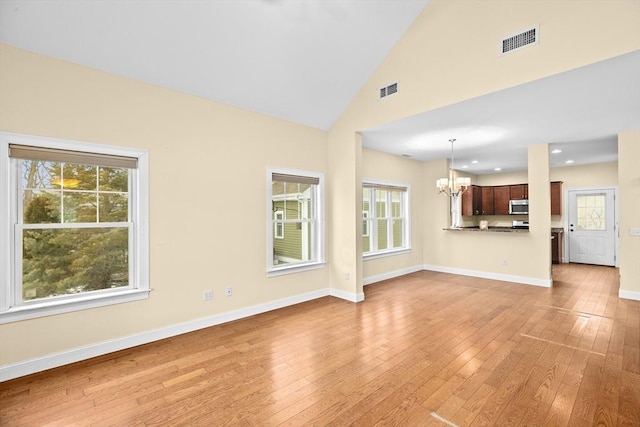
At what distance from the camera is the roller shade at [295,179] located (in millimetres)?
4473

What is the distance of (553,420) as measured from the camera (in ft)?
6.63

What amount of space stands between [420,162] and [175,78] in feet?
18.6

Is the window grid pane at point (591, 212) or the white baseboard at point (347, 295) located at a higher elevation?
the window grid pane at point (591, 212)

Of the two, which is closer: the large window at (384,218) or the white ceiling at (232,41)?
the white ceiling at (232,41)

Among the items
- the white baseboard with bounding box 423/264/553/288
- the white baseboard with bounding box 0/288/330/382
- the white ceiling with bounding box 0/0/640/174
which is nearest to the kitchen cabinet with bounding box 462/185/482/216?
the white baseboard with bounding box 423/264/553/288

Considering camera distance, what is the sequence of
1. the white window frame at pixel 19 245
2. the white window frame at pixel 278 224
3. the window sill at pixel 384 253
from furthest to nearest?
the window sill at pixel 384 253 < the white window frame at pixel 278 224 < the white window frame at pixel 19 245

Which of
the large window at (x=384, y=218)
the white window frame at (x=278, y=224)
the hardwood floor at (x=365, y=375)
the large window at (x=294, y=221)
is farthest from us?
the large window at (x=384, y=218)

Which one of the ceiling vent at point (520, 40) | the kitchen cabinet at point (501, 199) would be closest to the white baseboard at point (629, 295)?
the kitchen cabinet at point (501, 199)

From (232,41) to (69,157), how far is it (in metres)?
2.03

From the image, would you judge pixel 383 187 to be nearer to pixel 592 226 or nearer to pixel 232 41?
pixel 232 41

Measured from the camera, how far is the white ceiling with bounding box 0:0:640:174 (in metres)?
2.70

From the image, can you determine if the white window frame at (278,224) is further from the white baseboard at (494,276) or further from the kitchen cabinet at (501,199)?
the kitchen cabinet at (501,199)

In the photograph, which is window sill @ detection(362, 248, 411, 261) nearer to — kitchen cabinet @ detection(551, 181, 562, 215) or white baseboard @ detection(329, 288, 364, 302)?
white baseboard @ detection(329, 288, 364, 302)

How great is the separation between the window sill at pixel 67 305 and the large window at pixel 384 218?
13.3 ft
